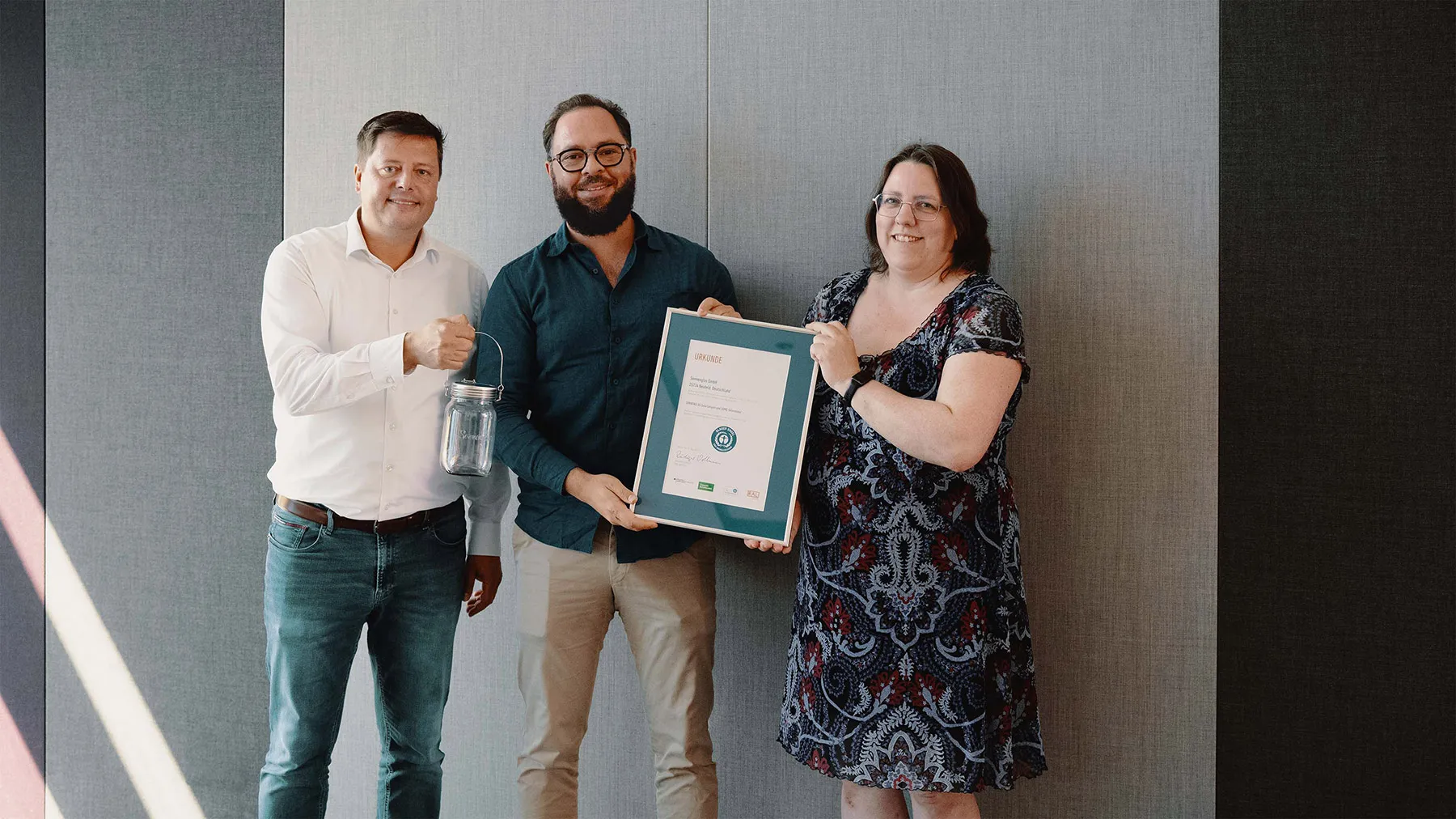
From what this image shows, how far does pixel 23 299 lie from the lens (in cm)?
287

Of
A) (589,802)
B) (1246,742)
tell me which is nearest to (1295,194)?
(1246,742)

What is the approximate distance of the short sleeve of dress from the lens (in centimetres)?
176

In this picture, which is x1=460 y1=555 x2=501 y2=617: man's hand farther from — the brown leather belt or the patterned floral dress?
the patterned floral dress

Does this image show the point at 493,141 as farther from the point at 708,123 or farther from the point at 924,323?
the point at 924,323

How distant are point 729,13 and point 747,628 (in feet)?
5.30

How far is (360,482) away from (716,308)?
34.7 inches

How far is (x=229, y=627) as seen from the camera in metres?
2.77

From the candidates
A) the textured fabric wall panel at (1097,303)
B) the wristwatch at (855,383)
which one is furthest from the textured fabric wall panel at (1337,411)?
the wristwatch at (855,383)

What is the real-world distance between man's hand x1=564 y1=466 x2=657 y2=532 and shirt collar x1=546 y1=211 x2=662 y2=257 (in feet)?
1.73

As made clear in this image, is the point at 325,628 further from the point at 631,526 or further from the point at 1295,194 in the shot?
the point at 1295,194

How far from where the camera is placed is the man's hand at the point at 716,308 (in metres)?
2.04

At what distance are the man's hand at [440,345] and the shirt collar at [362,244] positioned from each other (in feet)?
0.92

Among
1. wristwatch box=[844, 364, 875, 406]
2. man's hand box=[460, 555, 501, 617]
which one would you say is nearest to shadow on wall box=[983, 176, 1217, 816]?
wristwatch box=[844, 364, 875, 406]

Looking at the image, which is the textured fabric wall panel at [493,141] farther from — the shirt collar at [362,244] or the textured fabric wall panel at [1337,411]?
the textured fabric wall panel at [1337,411]
